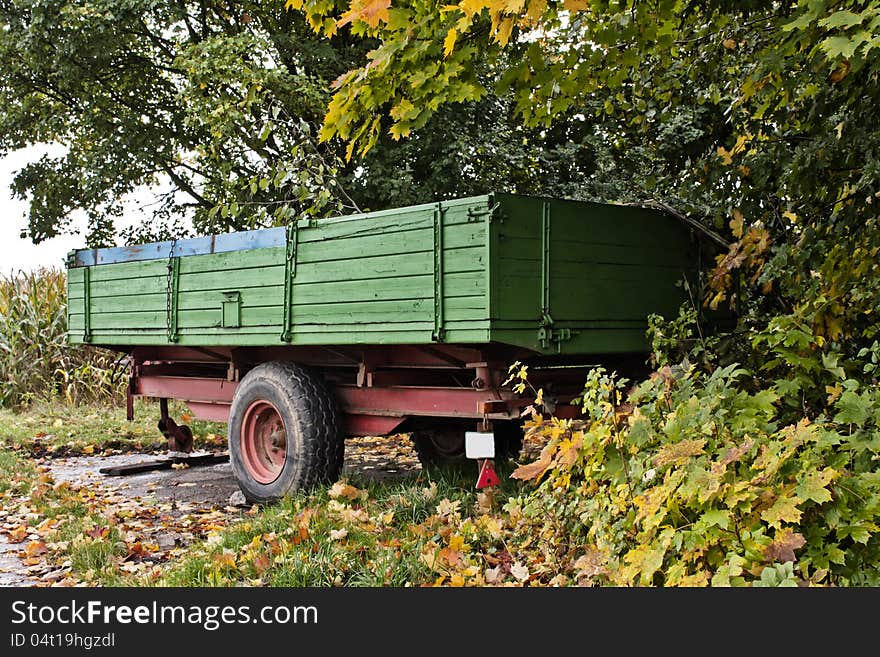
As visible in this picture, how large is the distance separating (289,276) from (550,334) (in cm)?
209

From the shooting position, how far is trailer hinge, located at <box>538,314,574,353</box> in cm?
566

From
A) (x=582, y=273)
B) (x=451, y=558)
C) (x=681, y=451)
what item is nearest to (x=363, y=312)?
(x=582, y=273)

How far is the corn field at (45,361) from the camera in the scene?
44.3 feet

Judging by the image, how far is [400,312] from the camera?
235 inches

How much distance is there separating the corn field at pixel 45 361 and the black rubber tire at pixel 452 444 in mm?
6838

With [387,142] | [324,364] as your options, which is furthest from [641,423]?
[387,142]

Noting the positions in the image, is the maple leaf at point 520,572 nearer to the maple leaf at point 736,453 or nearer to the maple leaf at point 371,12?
the maple leaf at point 736,453

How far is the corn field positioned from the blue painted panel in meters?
4.47

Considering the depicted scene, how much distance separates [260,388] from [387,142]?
730cm

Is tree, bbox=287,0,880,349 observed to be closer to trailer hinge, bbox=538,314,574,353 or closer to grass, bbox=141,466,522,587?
trailer hinge, bbox=538,314,574,353

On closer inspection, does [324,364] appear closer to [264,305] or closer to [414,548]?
[264,305]

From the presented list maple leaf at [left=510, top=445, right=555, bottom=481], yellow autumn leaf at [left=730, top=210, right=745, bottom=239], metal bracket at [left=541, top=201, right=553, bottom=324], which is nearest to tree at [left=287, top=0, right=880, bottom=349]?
yellow autumn leaf at [left=730, top=210, right=745, bottom=239]

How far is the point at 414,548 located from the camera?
483 centimetres

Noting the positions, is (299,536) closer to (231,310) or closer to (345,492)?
(345,492)
